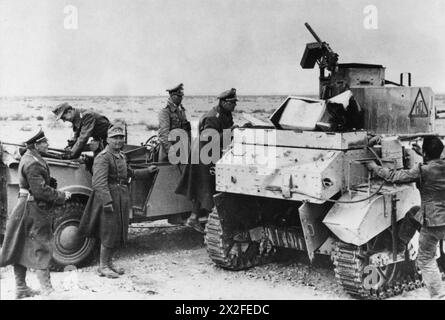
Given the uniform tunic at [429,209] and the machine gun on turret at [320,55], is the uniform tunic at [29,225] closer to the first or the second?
the uniform tunic at [429,209]

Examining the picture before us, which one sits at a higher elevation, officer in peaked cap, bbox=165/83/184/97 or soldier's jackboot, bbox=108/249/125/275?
officer in peaked cap, bbox=165/83/184/97

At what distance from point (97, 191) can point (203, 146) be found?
68.5 inches

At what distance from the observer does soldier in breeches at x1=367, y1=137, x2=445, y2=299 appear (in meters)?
6.54

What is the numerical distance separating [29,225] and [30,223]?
0.02 m

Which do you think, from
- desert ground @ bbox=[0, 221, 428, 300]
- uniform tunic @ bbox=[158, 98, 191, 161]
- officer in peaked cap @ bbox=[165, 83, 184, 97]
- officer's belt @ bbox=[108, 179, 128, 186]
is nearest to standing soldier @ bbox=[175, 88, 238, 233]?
uniform tunic @ bbox=[158, 98, 191, 161]

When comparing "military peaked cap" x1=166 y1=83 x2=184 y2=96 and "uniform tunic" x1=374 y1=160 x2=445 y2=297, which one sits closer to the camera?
"uniform tunic" x1=374 y1=160 x2=445 y2=297

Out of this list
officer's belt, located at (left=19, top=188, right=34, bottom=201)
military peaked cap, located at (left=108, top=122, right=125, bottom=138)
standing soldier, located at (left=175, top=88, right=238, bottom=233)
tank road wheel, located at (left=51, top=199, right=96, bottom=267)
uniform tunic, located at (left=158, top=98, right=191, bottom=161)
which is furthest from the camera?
uniform tunic, located at (left=158, top=98, right=191, bottom=161)

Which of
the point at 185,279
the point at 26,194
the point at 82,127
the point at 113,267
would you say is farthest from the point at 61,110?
the point at 185,279

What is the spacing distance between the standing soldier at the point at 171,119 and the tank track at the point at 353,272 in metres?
3.19

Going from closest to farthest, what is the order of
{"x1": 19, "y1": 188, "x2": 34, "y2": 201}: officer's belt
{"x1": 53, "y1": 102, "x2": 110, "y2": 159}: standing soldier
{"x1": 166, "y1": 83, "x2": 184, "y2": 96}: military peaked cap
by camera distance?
{"x1": 19, "y1": 188, "x2": 34, "y2": 201}: officer's belt, {"x1": 53, "y1": 102, "x2": 110, "y2": 159}: standing soldier, {"x1": 166, "y1": 83, "x2": 184, "y2": 96}: military peaked cap

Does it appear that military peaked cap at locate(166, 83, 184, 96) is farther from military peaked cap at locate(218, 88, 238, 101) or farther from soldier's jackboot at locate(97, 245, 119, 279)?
soldier's jackboot at locate(97, 245, 119, 279)

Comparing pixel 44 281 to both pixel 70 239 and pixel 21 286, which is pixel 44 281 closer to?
pixel 21 286

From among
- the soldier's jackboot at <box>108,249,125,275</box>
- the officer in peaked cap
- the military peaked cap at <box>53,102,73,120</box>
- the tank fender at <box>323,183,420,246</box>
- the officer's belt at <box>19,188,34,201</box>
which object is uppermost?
the officer in peaked cap
